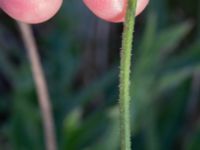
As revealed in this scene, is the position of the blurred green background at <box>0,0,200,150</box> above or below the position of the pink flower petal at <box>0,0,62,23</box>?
above

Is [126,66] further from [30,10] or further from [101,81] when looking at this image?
[101,81]

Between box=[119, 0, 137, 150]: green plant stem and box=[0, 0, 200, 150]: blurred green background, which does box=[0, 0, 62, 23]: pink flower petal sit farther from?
box=[0, 0, 200, 150]: blurred green background

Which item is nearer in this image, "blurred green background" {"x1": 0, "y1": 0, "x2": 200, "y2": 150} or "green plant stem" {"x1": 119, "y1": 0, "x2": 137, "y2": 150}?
"green plant stem" {"x1": 119, "y1": 0, "x2": 137, "y2": 150}

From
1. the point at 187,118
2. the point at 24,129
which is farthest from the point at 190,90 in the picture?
the point at 24,129

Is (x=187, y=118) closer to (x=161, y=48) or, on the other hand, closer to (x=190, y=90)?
(x=190, y=90)

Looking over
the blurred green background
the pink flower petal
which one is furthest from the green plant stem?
the blurred green background

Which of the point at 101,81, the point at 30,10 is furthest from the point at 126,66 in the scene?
the point at 101,81

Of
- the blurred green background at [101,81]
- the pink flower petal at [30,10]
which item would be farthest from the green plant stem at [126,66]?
the blurred green background at [101,81]

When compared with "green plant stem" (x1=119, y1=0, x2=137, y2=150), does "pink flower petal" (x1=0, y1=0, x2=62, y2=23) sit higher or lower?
higher

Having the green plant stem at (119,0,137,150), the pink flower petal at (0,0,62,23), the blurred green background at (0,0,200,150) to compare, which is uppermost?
the blurred green background at (0,0,200,150)
